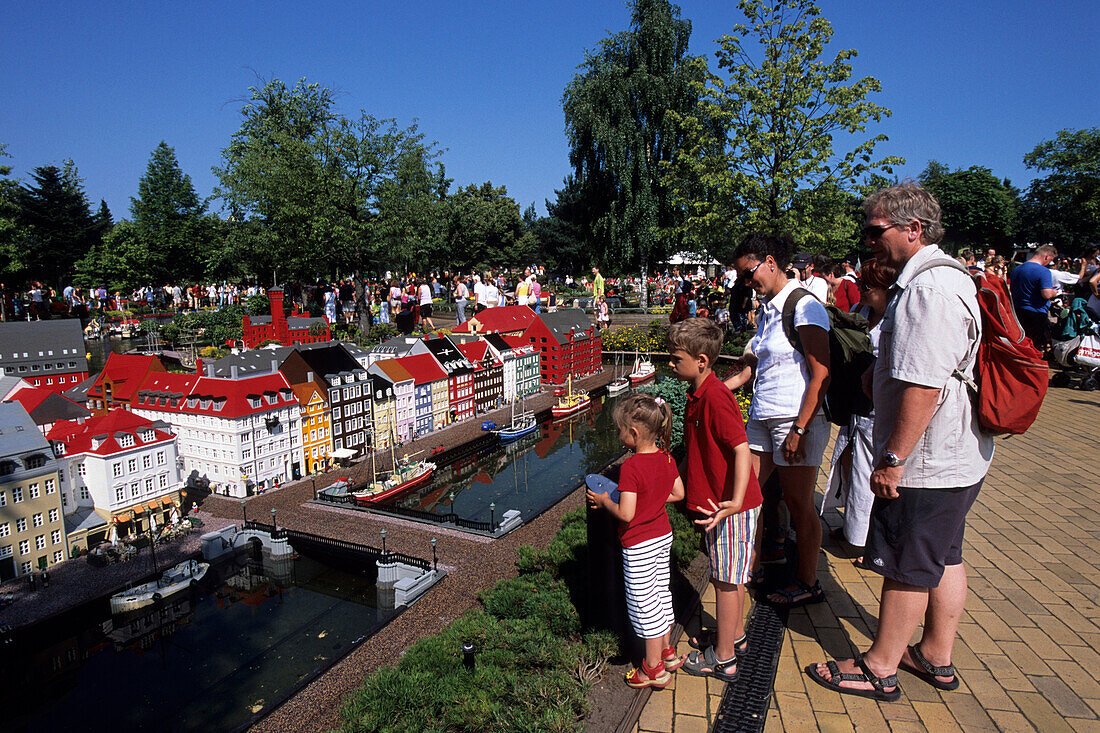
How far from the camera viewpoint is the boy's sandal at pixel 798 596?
5.67 m

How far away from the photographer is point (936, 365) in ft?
11.7

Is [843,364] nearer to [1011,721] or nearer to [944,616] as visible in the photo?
[944,616]

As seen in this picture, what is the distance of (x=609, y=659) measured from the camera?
539 cm

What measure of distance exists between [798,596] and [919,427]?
105 inches

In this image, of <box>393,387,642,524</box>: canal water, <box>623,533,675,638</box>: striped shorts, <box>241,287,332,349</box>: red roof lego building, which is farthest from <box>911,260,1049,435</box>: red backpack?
<box>241,287,332,349</box>: red roof lego building

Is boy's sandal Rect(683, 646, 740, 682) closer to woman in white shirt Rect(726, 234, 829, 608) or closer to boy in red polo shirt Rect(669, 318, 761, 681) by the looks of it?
boy in red polo shirt Rect(669, 318, 761, 681)

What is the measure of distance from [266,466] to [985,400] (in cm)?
2329

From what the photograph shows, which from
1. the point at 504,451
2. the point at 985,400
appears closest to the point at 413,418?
the point at 504,451

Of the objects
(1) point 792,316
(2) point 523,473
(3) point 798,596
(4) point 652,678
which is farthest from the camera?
(2) point 523,473

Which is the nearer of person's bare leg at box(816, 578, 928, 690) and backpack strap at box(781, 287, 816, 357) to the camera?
person's bare leg at box(816, 578, 928, 690)

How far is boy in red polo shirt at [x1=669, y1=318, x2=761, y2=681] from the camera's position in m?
4.47

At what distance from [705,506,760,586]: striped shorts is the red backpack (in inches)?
66.2

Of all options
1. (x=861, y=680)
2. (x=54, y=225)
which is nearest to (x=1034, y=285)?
(x=861, y=680)

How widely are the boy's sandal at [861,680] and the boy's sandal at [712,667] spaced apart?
571 millimetres
